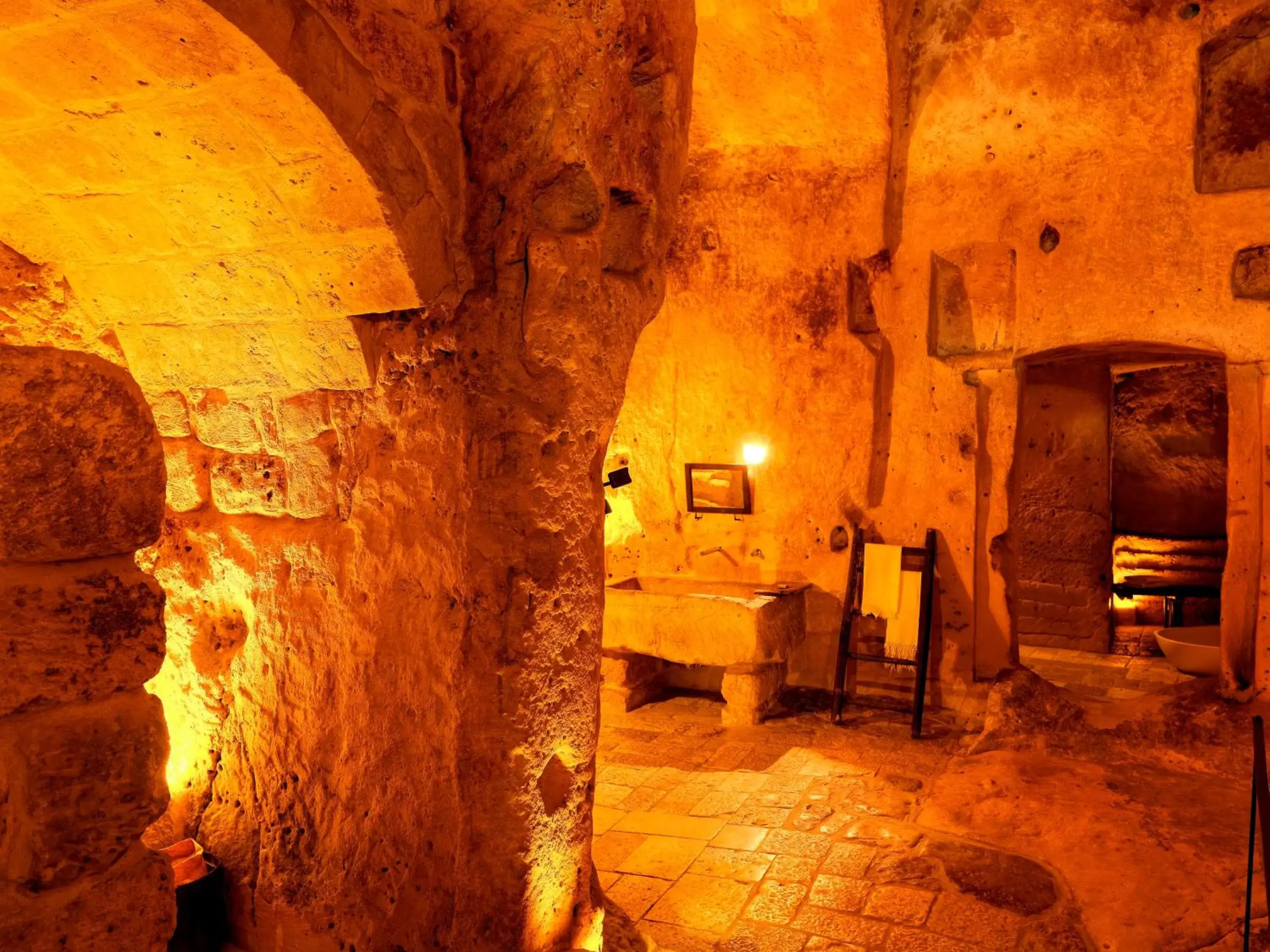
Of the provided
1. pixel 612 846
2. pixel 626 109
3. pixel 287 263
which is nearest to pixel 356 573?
pixel 287 263

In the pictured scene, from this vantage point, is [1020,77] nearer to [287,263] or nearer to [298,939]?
[287,263]

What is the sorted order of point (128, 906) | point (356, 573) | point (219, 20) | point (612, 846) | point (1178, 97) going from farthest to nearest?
point (1178, 97) → point (612, 846) → point (356, 573) → point (219, 20) → point (128, 906)

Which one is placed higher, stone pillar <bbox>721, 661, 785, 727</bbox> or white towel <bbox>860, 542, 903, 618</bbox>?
white towel <bbox>860, 542, 903, 618</bbox>

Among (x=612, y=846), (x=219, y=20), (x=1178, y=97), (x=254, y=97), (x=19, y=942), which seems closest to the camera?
(x=19, y=942)

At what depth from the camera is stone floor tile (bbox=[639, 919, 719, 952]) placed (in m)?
3.50

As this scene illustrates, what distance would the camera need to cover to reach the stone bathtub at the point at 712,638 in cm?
605

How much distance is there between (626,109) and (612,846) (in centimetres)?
323

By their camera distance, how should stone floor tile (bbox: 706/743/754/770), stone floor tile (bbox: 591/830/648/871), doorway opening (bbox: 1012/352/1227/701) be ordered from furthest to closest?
1. doorway opening (bbox: 1012/352/1227/701)
2. stone floor tile (bbox: 706/743/754/770)
3. stone floor tile (bbox: 591/830/648/871)

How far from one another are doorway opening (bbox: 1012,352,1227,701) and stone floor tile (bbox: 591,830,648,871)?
16.5ft

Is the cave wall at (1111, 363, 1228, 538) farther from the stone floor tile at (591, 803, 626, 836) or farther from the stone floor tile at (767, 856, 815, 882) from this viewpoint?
the stone floor tile at (591, 803, 626, 836)

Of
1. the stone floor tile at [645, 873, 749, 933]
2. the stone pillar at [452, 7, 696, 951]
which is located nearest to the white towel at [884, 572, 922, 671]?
the stone floor tile at [645, 873, 749, 933]

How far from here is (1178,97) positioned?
5.57 meters

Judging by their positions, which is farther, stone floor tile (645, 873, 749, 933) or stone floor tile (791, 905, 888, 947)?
stone floor tile (645, 873, 749, 933)

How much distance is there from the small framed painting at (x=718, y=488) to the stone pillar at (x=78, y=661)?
5.56 meters
